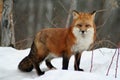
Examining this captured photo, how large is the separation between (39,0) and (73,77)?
54.2 feet

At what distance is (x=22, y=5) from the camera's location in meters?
19.5

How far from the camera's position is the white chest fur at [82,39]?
226 inches

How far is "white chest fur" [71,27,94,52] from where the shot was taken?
18.8ft

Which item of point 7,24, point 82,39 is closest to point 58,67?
point 82,39

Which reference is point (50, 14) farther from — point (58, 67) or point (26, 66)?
point (26, 66)

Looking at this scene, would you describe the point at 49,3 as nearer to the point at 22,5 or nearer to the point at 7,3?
the point at 22,5

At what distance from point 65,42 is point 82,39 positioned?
323 mm

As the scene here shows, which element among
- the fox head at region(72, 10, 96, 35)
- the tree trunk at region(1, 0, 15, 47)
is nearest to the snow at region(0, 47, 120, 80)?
the fox head at region(72, 10, 96, 35)

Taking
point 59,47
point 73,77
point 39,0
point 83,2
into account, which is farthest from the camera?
point 39,0

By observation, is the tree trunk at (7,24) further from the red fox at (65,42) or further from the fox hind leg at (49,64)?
the red fox at (65,42)

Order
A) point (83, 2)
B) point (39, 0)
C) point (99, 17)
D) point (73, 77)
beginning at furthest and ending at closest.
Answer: point (39, 0)
point (83, 2)
point (99, 17)
point (73, 77)

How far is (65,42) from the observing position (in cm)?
598

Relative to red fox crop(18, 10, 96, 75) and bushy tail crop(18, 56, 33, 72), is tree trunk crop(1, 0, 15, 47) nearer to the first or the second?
bushy tail crop(18, 56, 33, 72)

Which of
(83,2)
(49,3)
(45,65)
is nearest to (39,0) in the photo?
(49,3)
